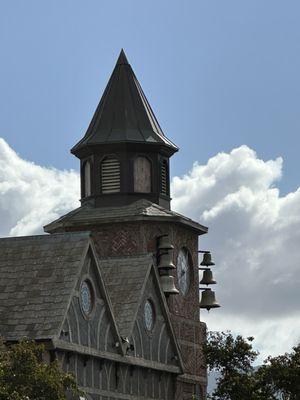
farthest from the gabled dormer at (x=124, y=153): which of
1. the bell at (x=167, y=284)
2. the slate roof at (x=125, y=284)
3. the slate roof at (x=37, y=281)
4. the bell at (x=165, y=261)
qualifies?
the slate roof at (x=37, y=281)

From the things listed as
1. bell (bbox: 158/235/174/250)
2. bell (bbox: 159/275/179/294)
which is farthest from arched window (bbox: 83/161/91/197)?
bell (bbox: 159/275/179/294)

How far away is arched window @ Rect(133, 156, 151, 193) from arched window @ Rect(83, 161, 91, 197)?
88.2 inches

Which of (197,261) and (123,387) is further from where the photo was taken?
(197,261)

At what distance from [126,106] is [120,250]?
6.85 m

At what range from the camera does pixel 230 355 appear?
175 ft

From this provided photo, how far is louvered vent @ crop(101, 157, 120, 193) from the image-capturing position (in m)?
65.7

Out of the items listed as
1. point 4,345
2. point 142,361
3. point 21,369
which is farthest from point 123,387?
point 21,369

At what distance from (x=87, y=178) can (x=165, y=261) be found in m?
6.31

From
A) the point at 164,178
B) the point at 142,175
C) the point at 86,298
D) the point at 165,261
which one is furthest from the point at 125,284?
the point at 164,178

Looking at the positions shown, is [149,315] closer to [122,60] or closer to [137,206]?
[137,206]

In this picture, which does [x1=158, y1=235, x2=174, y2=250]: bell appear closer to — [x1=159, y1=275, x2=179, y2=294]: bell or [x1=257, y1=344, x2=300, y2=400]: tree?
[x1=159, y1=275, x2=179, y2=294]: bell

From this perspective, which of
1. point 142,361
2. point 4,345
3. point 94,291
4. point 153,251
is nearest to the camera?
point 4,345

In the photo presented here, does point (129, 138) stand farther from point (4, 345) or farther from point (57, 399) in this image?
point (57, 399)

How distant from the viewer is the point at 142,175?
216 feet
